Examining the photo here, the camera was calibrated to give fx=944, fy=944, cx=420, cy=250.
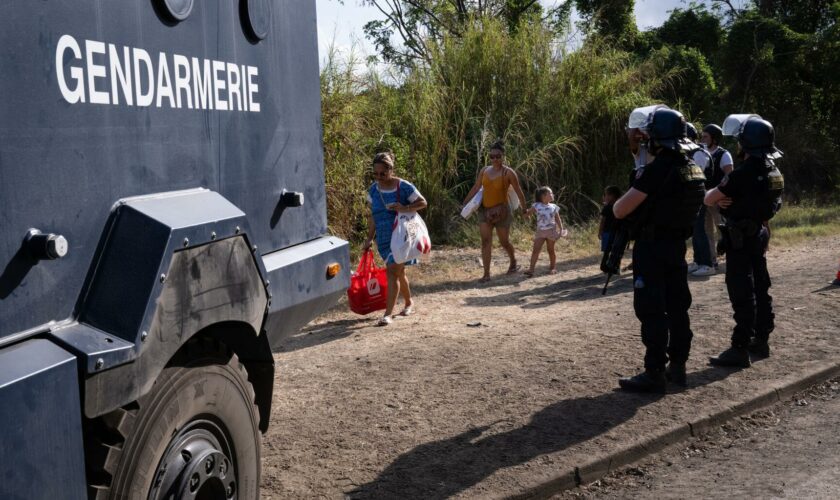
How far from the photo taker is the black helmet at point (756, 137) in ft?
22.0

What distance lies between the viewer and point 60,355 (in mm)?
2436

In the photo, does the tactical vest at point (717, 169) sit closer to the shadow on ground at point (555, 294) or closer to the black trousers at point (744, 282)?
the shadow on ground at point (555, 294)

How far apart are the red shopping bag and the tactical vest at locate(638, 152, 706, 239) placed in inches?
151

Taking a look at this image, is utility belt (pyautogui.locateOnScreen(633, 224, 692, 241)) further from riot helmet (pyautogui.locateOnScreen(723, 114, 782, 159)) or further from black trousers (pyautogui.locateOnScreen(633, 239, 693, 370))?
riot helmet (pyautogui.locateOnScreen(723, 114, 782, 159))

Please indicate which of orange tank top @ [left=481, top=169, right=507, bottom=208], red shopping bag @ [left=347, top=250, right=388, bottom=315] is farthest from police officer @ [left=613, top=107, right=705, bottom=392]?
orange tank top @ [left=481, top=169, right=507, bottom=208]

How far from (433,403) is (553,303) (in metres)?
4.20

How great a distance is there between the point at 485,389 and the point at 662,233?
158 cm

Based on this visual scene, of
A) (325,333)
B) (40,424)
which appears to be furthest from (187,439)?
(325,333)

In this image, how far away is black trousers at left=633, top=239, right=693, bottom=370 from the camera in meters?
6.04

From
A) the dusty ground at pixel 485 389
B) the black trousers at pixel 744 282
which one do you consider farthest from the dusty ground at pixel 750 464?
the black trousers at pixel 744 282

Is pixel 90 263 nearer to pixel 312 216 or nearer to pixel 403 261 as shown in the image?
pixel 312 216

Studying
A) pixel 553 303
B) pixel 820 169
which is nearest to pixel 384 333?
pixel 553 303

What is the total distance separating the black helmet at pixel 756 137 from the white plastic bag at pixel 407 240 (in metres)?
3.28

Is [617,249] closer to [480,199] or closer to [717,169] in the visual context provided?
[717,169]
